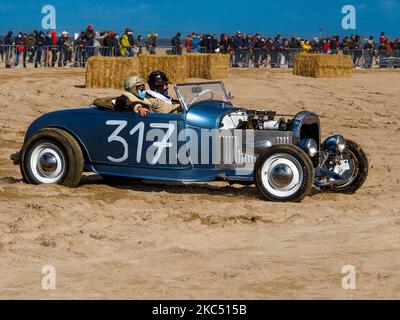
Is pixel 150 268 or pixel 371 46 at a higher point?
pixel 371 46

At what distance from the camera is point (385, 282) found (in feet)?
26.2

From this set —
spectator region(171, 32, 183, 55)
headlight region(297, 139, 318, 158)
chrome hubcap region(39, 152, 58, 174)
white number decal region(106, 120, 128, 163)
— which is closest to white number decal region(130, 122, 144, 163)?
white number decal region(106, 120, 128, 163)

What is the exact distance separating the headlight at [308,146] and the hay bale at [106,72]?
14.3 m

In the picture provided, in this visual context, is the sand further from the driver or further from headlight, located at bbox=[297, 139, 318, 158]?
the driver

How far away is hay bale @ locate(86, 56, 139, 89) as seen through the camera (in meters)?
25.7

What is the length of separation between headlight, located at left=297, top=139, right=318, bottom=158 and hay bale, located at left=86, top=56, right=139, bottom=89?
14.3 m

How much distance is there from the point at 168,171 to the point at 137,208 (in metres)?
1.06

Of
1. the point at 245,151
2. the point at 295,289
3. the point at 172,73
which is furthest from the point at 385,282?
the point at 172,73

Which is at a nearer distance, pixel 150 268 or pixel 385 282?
pixel 385 282

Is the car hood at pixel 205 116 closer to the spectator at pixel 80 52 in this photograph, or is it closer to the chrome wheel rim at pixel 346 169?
the chrome wheel rim at pixel 346 169

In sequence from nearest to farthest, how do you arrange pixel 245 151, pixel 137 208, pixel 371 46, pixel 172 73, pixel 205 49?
1. pixel 137 208
2. pixel 245 151
3. pixel 172 73
4. pixel 205 49
5. pixel 371 46

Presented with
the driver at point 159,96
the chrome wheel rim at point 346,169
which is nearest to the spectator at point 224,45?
the driver at point 159,96

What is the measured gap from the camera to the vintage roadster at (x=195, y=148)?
38.3ft
